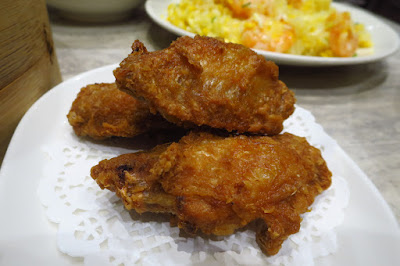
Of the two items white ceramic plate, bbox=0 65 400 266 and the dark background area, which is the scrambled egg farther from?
the dark background area

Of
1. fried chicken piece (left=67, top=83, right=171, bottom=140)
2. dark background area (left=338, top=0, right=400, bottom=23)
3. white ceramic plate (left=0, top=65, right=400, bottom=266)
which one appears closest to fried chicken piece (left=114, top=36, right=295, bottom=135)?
fried chicken piece (left=67, top=83, right=171, bottom=140)

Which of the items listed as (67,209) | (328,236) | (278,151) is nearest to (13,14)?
(67,209)

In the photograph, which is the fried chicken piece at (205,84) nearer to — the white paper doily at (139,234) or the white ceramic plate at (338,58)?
the white paper doily at (139,234)

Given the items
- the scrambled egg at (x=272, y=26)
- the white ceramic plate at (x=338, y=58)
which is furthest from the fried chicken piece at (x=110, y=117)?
the scrambled egg at (x=272, y=26)

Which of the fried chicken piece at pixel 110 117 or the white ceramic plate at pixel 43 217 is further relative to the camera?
the fried chicken piece at pixel 110 117

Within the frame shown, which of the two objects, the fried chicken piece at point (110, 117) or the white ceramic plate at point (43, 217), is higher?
the fried chicken piece at point (110, 117)
